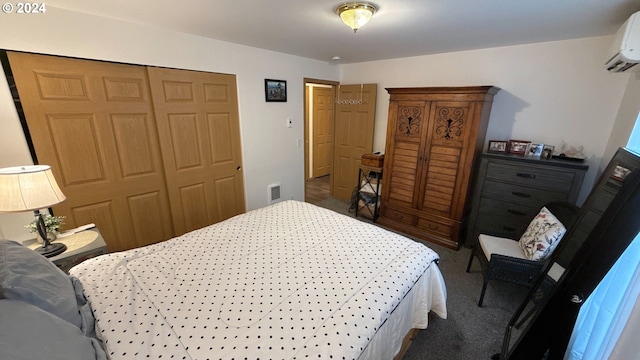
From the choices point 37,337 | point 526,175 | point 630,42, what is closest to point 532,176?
point 526,175

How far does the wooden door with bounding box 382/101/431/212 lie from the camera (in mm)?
2930

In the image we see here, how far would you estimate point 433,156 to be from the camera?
290 centimetres

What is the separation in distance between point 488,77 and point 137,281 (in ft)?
12.4

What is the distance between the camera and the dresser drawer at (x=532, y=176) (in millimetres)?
2268

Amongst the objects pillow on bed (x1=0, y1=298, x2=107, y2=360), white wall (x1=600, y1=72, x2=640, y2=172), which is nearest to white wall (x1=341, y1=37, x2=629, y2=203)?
white wall (x1=600, y1=72, x2=640, y2=172)

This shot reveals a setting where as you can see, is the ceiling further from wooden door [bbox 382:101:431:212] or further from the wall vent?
the wall vent

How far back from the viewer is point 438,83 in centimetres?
321

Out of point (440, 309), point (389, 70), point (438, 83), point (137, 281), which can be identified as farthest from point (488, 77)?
point (137, 281)

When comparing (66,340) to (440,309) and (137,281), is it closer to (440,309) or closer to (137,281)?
(137,281)

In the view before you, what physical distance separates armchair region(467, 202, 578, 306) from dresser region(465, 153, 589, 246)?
0.21 m

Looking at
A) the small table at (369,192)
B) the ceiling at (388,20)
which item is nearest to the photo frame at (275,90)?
the ceiling at (388,20)

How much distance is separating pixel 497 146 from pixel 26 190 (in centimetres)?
397

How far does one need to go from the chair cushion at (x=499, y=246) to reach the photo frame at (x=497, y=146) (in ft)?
3.33

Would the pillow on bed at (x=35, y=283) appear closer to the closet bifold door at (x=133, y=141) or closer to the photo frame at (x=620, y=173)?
the closet bifold door at (x=133, y=141)
